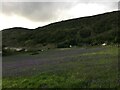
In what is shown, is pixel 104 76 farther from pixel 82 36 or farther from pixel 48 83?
pixel 82 36

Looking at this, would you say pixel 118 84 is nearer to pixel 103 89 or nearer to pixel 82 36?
pixel 103 89

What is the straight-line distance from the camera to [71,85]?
67.6 ft

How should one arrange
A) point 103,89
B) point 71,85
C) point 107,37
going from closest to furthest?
point 103,89
point 71,85
point 107,37

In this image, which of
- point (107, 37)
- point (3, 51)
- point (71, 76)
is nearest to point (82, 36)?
point (107, 37)

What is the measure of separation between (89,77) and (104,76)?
1193 mm

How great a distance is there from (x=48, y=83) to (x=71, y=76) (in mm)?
2439

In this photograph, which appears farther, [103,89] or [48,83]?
[48,83]

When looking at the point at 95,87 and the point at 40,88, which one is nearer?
the point at 95,87

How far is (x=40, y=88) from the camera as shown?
21516mm

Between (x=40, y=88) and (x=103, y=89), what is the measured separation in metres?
5.28

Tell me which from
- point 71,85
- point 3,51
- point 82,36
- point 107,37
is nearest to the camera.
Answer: point 71,85

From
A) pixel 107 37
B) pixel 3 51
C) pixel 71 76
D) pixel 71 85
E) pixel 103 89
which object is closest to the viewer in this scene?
pixel 103 89

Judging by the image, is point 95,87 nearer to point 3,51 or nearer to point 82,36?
point 3,51

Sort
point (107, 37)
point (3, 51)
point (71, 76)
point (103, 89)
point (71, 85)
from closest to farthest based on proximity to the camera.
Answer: point (103, 89)
point (71, 85)
point (71, 76)
point (3, 51)
point (107, 37)
